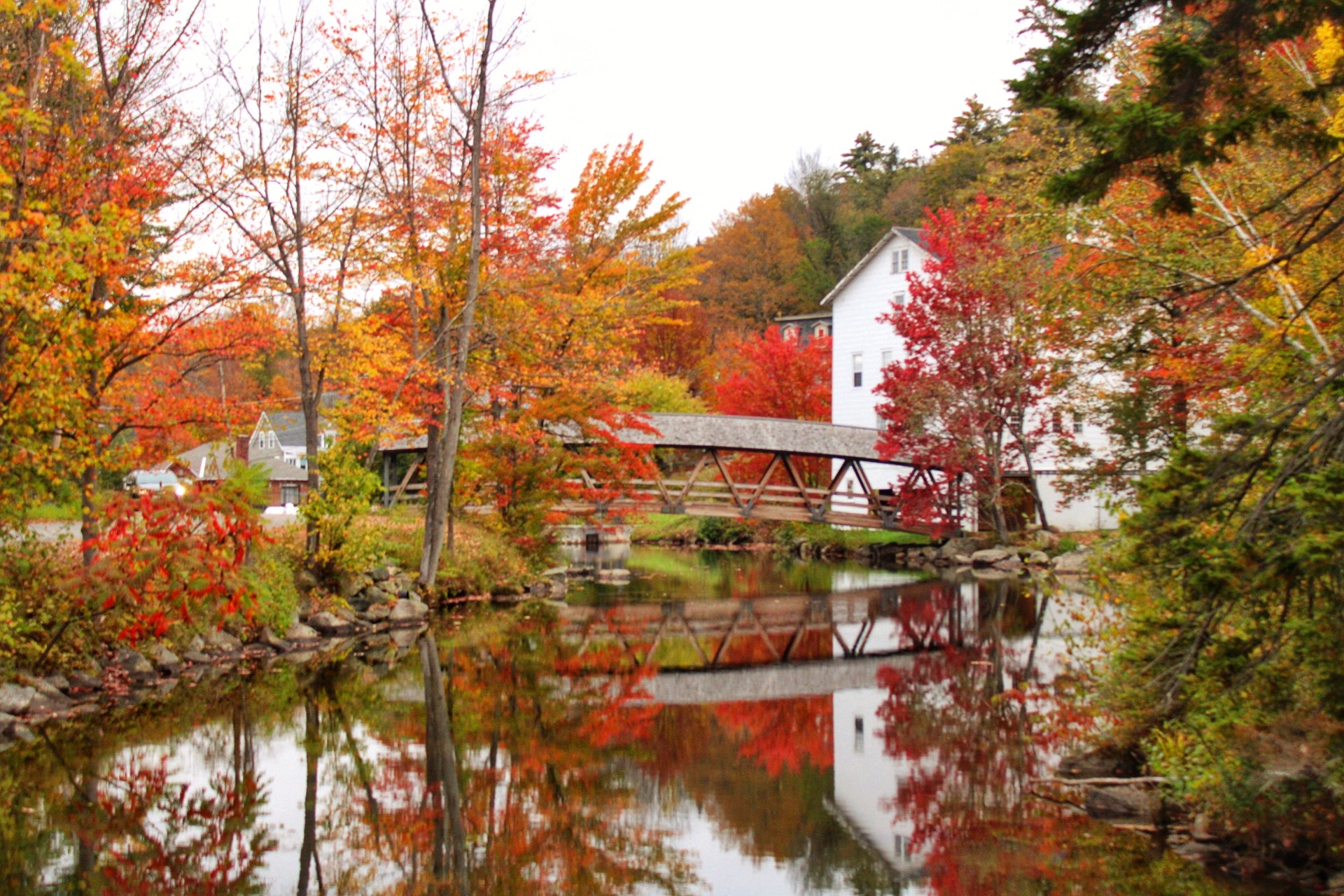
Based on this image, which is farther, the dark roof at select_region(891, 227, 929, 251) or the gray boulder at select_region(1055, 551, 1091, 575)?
the dark roof at select_region(891, 227, 929, 251)

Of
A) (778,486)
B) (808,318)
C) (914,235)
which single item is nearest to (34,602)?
(778,486)

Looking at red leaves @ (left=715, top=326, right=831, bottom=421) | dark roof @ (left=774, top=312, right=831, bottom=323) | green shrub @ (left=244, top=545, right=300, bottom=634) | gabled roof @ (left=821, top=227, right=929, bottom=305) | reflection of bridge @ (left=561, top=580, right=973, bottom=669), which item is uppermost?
gabled roof @ (left=821, top=227, right=929, bottom=305)

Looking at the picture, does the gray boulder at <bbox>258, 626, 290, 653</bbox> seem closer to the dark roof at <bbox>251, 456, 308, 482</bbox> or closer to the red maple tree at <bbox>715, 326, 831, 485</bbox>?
the red maple tree at <bbox>715, 326, 831, 485</bbox>

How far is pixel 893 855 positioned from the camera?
22.1 feet

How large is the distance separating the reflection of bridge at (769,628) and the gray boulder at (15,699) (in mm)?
6122

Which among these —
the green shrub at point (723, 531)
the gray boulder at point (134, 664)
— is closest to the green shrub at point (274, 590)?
the gray boulder at point (134, 664)

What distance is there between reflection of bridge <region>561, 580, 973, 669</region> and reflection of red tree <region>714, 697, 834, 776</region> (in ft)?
8.12

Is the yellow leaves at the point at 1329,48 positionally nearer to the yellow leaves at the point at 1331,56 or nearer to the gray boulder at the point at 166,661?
the yellow leaves at the point at 1331,56

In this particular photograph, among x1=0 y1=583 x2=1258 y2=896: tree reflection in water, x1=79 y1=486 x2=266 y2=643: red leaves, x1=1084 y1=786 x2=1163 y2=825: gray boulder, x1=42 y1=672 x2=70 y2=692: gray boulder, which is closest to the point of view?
x1=0 y1=583 x2=1258 y2=896: tree reflection in water

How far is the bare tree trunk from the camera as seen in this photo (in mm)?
16594

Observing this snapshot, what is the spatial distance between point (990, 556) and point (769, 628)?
11360 mm

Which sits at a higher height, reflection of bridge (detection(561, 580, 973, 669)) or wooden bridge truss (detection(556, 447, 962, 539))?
wooden bridge truss (detection(556, 447, 962, 539))

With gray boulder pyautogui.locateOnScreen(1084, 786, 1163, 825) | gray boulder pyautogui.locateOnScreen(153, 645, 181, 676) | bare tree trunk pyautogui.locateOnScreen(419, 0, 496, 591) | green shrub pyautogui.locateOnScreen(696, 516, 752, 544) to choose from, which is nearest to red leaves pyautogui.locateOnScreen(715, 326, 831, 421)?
green shrub pyautogui.locateOnScreen(696, 516, 752, 544)

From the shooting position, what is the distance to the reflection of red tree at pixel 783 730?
9.09 metres
